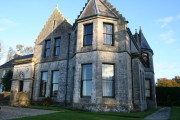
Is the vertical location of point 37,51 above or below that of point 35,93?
above

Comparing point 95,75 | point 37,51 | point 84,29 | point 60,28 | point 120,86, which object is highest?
point 60,28

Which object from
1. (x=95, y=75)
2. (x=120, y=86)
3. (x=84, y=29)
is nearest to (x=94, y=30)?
(x=84, y=29)

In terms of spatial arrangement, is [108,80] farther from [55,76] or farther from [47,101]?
[47,101]

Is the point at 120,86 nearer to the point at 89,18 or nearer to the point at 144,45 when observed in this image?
the point at 89,18

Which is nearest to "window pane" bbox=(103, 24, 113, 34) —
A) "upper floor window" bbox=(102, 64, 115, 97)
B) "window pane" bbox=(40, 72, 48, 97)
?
"upper floor window" bbox=(102, 64, 115, 97)

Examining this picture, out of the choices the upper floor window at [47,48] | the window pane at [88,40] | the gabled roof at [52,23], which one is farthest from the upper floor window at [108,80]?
the gabled roof at [52,23]

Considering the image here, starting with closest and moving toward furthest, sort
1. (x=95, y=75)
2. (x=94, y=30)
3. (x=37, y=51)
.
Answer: (x=95, y=75) < (x=94, y=30) < (x=37, y=51)

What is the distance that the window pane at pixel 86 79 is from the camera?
41.2 feet

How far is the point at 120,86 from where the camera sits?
40.6ft

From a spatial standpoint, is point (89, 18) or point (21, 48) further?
point (21, 48)

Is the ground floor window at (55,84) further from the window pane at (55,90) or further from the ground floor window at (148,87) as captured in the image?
the ground floor window at (148,87)

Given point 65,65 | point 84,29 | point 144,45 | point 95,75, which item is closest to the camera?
point 95,75

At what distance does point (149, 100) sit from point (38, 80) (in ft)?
49.0

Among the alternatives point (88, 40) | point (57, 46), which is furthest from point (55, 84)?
point (88, 40)
